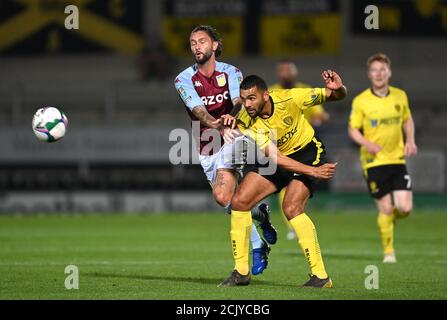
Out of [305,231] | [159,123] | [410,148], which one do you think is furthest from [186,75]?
[159,123]

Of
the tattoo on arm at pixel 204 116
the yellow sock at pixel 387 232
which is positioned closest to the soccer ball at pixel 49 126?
the tattoo on arm at pixel 204 116

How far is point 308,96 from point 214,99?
157cm

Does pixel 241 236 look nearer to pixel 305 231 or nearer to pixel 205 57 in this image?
pixel 305 231

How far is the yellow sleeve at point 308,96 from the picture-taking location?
28.7 feet

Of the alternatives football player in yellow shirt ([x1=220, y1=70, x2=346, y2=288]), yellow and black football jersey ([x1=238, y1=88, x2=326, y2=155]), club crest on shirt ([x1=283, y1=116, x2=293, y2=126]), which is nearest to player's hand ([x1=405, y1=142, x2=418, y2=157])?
football player in yellow shirt ([x1=220, y1=70, x2=346, y2=288])

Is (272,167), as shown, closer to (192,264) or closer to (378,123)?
(192,264)

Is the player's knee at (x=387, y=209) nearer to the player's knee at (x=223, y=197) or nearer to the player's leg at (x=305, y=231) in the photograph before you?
the player's knee at (x=223, y=197)

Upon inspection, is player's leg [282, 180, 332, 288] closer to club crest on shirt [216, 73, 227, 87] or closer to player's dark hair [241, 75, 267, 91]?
player's dark hair [241, 75, 267, 91]

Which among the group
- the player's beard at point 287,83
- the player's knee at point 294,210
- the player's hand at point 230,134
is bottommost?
the player's knee at point 294,210

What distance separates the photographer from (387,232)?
11953 millimetres

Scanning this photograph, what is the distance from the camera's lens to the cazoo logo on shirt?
33.1 ft

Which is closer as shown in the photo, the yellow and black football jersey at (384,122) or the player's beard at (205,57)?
the player's beard at (205,57)

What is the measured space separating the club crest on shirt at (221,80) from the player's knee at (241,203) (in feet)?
4.91

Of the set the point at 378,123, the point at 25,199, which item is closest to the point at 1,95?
the point at 25,199
